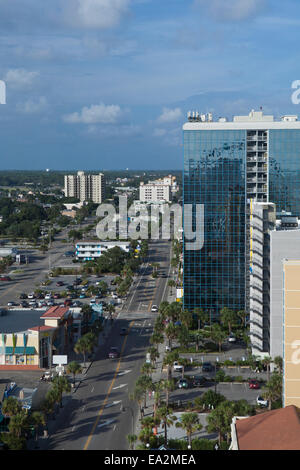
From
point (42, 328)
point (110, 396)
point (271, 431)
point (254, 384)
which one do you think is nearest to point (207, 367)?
point (254, 384)

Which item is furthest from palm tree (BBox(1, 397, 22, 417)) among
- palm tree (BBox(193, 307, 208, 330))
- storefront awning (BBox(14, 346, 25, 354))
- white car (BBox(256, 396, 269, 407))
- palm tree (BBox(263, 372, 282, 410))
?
palm tree (BBox(193, 307, 208, 330))

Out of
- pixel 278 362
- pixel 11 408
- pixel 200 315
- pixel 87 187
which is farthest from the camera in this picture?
pixel 87 187

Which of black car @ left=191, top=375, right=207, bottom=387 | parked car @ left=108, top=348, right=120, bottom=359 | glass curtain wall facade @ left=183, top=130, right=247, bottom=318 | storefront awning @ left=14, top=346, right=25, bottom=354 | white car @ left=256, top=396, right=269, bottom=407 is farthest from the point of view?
glass curtain wall facade @ left=183, top=130, right=247, bottom=318

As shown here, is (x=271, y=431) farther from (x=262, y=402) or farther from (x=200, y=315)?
(x=200, y=315)

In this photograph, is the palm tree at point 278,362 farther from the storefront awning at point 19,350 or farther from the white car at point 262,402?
the storefront awning at point 19,350

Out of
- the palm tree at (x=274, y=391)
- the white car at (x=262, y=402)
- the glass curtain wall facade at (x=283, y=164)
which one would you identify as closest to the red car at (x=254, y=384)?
the white car at (x=262, y=402)

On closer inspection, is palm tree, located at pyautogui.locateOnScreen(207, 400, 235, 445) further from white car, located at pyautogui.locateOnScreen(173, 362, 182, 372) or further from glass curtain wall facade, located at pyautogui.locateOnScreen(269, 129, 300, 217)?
glass curtain wall facade, located at pyautogui.locateOnScreen(269, 129, 300, 217)
